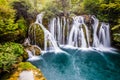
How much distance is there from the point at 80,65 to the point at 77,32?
699 cm

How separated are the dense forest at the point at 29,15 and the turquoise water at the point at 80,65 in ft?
6.96

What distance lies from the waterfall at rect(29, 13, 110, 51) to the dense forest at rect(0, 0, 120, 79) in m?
0.69

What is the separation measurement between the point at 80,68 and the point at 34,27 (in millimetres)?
8006

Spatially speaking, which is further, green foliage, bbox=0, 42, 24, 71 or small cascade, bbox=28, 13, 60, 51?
small cascade, bbox=28, 13, 60, 51

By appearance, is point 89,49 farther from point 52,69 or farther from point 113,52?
point 52,69

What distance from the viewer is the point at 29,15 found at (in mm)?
23641

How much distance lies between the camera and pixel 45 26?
24.0m

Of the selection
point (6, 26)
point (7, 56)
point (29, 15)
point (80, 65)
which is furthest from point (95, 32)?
point (7, 56)

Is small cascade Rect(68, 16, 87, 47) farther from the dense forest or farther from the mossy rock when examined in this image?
the mossy rock

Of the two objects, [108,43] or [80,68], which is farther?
[108,43]

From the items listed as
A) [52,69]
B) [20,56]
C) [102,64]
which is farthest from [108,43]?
[20,56]

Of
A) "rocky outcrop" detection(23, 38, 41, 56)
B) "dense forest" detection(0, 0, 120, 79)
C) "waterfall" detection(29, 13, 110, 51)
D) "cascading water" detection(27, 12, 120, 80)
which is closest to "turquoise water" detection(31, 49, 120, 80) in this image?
"cascading water" detection(27, 12, 120, 80)

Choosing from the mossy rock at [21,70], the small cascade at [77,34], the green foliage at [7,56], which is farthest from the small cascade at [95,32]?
the mossy rock at [21,70]

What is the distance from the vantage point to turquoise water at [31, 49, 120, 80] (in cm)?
1584
